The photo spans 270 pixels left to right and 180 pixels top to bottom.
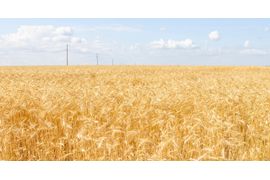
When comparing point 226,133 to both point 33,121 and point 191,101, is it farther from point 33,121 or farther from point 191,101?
point 33,121

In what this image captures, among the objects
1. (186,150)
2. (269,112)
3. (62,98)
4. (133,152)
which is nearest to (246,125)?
(269,112)

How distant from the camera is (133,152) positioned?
204 inches

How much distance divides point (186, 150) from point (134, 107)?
1.84 m

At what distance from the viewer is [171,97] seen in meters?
7.62

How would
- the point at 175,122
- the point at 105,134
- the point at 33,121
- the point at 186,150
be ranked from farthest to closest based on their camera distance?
the point at 33,121, the point at 175,122, the point at 105,134, the point at 186,150

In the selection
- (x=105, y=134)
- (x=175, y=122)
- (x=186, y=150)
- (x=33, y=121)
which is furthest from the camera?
(x=33, y=121)

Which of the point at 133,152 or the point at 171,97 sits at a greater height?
the point at 171,97

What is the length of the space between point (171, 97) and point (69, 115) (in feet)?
7.10

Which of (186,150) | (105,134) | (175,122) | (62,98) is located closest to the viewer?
(186,150)

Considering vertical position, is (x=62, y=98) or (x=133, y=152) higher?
(x=62, y=98)

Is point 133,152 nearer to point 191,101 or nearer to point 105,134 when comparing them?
point 105,134

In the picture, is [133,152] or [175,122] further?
[175,122]

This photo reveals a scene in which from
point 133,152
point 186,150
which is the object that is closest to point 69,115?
point 133,152

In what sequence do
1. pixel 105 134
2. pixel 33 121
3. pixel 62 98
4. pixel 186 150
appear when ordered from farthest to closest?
1. pixel 62 98
2. pixel 33 121
3. pixel 105 134
4. pixel 186 150
